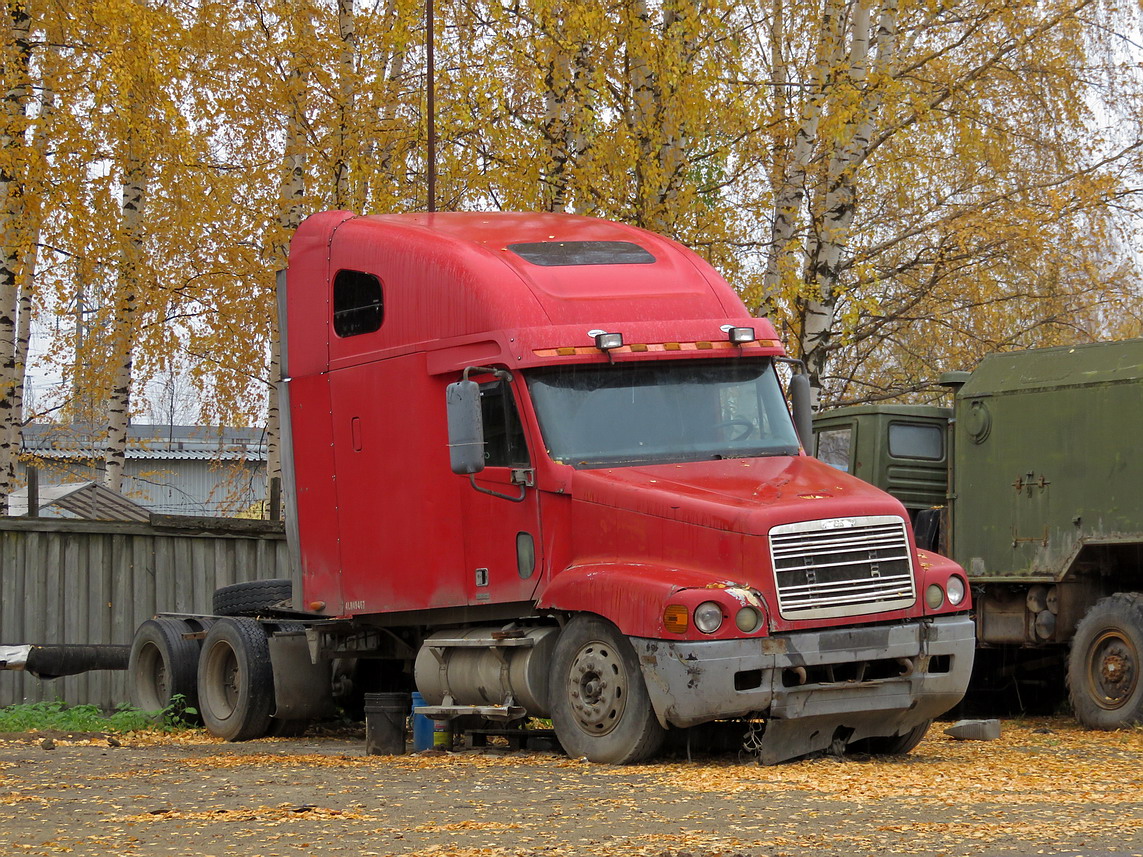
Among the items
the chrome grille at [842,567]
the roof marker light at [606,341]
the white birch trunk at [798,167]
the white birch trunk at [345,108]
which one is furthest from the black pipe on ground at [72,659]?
the white birch trunk at [798,167]

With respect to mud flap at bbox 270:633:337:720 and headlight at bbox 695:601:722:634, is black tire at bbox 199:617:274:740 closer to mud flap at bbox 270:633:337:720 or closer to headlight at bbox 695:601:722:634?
mud flap at bbox 270:633:337:720

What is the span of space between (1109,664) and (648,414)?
448 cm

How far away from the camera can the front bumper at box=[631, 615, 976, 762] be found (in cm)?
941

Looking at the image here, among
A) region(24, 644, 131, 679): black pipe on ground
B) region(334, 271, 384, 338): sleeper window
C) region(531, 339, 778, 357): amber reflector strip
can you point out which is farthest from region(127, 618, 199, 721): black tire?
region(531, 339, 778, 357): amber reflector strip

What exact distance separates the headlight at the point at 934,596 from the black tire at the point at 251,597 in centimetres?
610

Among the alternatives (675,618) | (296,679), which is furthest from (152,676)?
(675,618)

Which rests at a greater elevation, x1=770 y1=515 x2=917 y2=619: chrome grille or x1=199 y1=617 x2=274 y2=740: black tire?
x1=770 y1=515 x2=917 y2=619: chrome grille

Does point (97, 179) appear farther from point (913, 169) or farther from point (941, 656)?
point (913, 169)

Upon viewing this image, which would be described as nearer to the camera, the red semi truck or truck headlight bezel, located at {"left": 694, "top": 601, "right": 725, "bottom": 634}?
truck headlight bezel, located at {"left": 694, "top": 601, "right": 725, "bottom": 634}

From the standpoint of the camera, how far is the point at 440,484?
1137 cm

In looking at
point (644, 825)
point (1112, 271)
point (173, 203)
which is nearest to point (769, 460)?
point (644, 825)

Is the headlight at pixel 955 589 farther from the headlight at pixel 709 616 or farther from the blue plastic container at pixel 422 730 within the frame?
the blue plastic container at pixel 422 730

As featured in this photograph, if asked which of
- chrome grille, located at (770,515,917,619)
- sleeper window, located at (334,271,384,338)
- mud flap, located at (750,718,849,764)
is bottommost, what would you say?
mud flap, located at (750,718,849,764)

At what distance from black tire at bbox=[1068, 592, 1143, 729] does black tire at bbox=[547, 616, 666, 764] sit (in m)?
4.48
